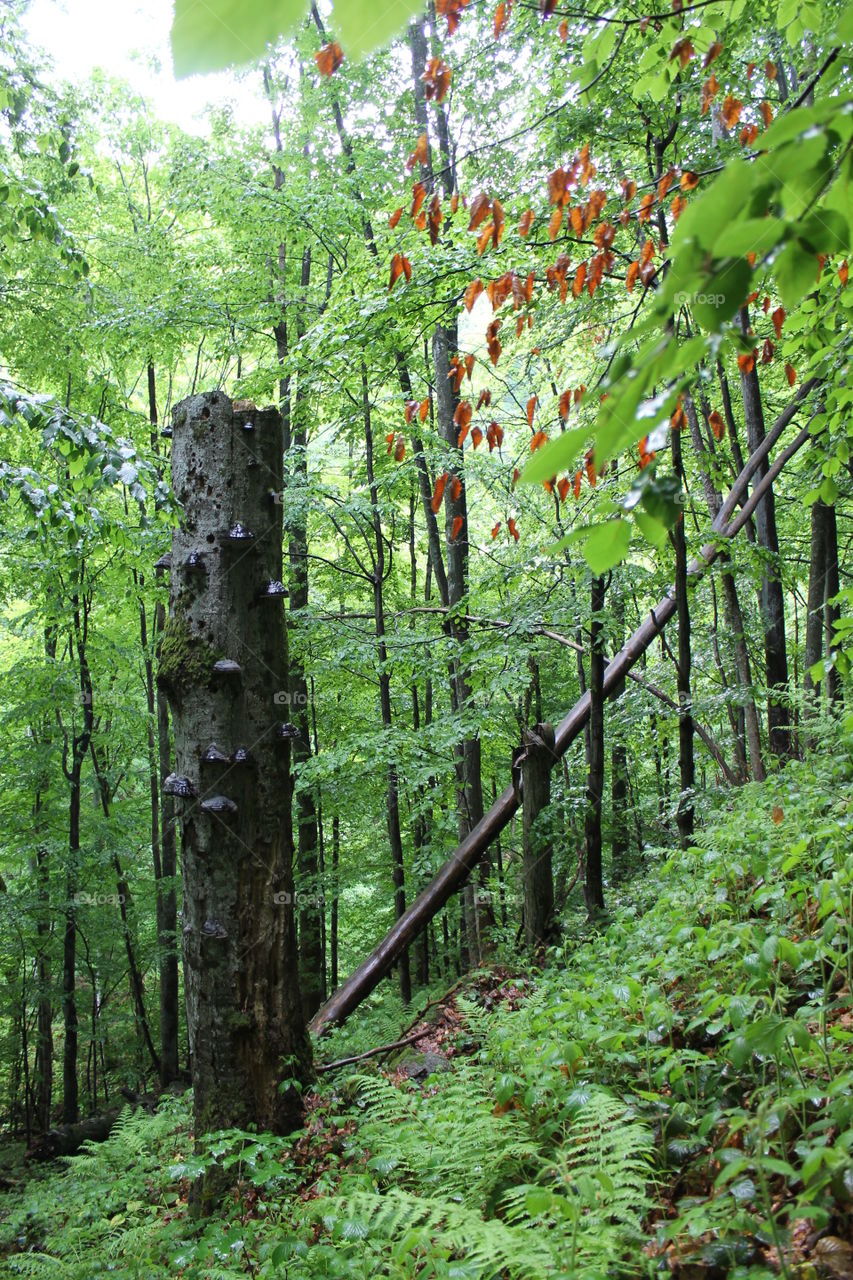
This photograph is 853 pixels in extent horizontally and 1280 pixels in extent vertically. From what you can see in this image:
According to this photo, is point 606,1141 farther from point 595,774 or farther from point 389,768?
point 389,768

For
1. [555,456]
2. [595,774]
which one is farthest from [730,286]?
[595,774]

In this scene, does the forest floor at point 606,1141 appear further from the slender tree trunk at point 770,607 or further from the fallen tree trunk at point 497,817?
the slender tree trunk at point 770,607

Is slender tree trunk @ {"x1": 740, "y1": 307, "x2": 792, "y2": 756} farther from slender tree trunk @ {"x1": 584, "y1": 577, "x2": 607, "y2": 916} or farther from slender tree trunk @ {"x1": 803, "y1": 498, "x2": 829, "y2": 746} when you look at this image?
slender tree trunk @ {"x1": 584, "y1": 577, "x2": 607, "y2": 916}

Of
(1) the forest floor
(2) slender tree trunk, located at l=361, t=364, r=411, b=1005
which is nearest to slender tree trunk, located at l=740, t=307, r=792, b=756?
(1) the forest floor

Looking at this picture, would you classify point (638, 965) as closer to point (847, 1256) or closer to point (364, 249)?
point (847, 1256)

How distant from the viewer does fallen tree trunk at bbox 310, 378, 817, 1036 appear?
21.3 feet

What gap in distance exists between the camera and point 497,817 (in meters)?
6.92

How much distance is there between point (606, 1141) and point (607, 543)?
1.85m

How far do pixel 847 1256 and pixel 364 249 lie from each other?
9.58 m

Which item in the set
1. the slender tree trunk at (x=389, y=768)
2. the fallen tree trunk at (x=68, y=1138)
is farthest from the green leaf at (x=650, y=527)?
the fallen tree trunk at (x=68, y=1138)

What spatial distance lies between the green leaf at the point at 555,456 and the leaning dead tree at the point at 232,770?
3.05 m

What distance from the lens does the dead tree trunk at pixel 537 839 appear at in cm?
568

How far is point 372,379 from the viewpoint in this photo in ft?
21.5

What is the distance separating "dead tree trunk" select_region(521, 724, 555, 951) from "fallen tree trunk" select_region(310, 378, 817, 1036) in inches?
15.9
